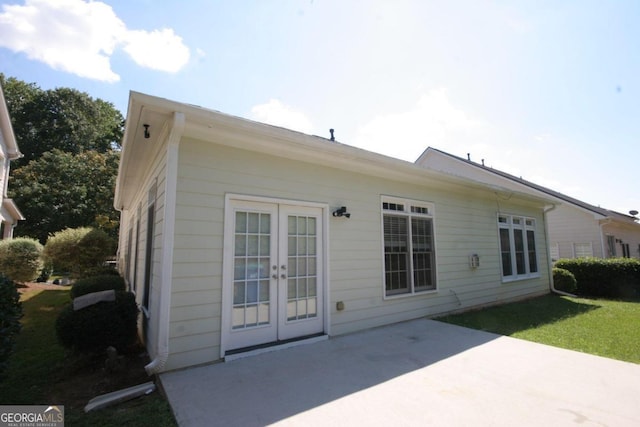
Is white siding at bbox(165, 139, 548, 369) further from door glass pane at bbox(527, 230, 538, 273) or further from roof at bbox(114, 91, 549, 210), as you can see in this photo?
door glass pane at bbox(527, 230, 538, 273)

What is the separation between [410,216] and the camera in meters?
6.08

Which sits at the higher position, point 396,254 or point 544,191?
point 544,191

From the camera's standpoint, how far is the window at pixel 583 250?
43.5 feet

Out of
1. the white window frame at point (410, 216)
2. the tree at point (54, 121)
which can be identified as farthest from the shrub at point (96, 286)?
the tree at point (54, 121)

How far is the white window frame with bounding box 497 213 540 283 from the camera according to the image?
8.18 meters

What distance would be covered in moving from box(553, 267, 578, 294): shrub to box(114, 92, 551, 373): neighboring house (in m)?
5.54

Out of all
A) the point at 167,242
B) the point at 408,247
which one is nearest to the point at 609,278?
the point at 408,247

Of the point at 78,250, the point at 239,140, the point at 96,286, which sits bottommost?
the point at 96,286

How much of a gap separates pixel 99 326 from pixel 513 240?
383 inches

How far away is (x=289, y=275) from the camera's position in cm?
433

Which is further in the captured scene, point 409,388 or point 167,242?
point 167,242

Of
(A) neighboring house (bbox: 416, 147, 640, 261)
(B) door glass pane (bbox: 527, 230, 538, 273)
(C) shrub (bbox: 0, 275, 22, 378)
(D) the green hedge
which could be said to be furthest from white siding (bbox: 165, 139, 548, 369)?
(A) neighboring house (bbox: 416, 147, 640, 261)

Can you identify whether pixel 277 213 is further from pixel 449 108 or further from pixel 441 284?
pixel 449 108

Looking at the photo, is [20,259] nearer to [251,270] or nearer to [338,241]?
[251,270]
